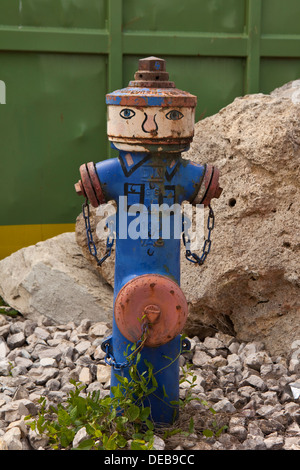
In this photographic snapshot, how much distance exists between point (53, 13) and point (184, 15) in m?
0.86

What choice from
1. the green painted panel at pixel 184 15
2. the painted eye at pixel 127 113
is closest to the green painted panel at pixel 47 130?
the green painted panel at pixel 184 15

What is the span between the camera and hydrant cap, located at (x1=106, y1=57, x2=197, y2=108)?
2.57 meters

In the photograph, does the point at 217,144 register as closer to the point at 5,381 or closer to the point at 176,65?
the point at 176,65

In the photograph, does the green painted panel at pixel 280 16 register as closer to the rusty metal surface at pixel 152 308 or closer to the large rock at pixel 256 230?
the large rock at pixel 256 230

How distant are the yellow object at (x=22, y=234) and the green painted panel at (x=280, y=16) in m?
1.91

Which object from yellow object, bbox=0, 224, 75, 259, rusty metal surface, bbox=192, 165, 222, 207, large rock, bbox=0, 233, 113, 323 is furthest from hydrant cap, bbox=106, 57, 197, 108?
yellow object, bbox=0, 224, 75, 259

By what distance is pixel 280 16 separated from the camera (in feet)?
14.6

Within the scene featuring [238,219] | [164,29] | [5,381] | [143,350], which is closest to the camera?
[143,350]

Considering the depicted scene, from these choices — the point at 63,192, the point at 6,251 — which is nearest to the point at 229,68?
the point at 63,192

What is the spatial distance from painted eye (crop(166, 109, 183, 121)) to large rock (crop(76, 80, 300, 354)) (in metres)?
0.93

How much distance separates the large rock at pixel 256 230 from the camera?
3402 millimetres

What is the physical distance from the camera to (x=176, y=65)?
4422mm

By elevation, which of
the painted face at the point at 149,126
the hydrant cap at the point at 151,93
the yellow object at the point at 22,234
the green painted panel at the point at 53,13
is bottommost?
the yellow object at the point at 22,234

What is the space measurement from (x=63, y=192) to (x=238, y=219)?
4.81 ft
